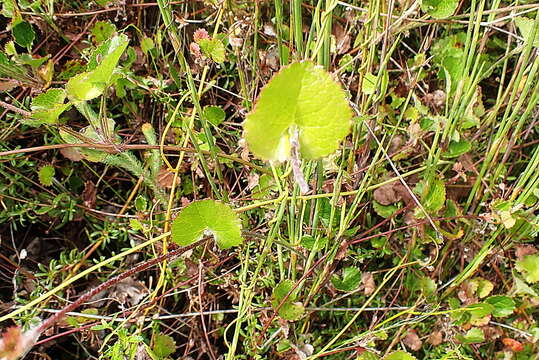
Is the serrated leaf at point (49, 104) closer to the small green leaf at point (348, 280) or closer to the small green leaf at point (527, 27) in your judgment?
the small green leaf at point (348, 280)

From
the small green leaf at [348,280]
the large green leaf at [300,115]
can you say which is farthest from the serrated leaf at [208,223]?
the small green leaf at [348,280]

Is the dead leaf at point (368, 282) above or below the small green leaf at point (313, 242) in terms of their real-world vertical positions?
below

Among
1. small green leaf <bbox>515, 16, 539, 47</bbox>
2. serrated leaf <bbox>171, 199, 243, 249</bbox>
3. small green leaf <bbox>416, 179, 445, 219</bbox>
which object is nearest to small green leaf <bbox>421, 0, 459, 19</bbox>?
small green leaf <bbox>515, 16, 539, 47</bbox>

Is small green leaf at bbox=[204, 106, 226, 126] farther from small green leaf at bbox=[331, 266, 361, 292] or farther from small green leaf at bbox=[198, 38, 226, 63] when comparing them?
small green leaf at bbox=[331, 266, 361, 292]

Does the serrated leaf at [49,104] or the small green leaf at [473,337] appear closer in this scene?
the serrated leaf at [49,104]

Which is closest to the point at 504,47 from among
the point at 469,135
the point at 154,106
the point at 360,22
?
the point at 469,135

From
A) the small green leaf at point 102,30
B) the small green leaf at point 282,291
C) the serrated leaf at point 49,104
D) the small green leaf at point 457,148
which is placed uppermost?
the serrated leaf at point 49,104
